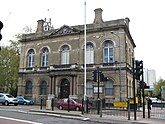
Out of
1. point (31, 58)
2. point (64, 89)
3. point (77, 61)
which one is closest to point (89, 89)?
point (64, 89)

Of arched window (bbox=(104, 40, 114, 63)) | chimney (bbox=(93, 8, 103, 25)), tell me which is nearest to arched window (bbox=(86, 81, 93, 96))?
arched window (bbox=(104, 40, 114, 63))

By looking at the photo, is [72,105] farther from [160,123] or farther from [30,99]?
[30,99]

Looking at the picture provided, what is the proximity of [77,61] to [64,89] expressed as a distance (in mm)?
4661

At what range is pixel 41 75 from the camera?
1346 inches

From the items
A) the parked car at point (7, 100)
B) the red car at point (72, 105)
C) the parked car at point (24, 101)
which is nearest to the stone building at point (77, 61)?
the parked car at point (24, 101)

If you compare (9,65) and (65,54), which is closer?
(65,54)

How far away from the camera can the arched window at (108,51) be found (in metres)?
29.7

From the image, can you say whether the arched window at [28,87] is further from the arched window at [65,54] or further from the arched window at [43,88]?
the arched window at [65,54]

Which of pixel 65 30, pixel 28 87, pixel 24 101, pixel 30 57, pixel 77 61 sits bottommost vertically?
pixel 24 101

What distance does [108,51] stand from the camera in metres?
30.0

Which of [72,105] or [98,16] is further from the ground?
[98,16]

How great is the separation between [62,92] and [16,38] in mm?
→ 23073

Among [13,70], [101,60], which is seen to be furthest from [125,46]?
[13,70]

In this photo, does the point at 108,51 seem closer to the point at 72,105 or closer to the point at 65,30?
the point at 65,30
